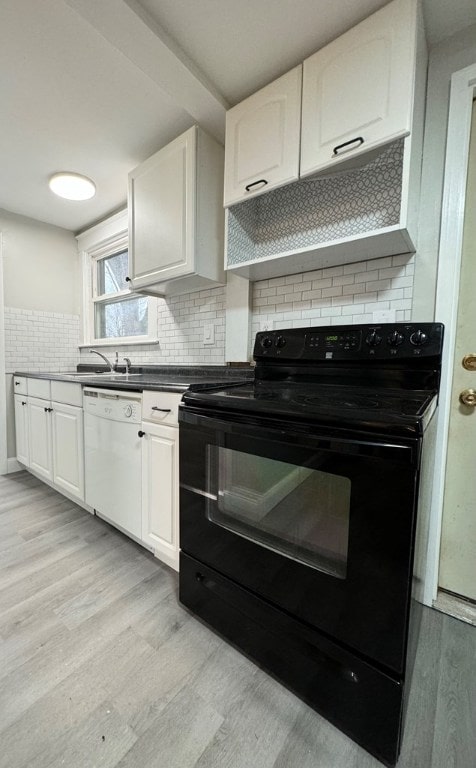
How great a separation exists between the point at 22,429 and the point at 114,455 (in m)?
1.49

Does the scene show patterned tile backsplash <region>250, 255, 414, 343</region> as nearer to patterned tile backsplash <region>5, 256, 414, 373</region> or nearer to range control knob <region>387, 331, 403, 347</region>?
patterned tile backsplash <region>5, 256, 414, 373</region>

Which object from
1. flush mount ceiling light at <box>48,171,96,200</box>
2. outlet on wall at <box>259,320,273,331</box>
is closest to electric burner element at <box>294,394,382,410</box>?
outlet on wall at <box>259,320,273,331</box>

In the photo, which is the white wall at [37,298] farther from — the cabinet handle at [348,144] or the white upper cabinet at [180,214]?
the cabinet handle at [348,144]

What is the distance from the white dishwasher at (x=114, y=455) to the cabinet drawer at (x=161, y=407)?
6 cm

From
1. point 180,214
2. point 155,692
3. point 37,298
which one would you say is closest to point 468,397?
point 155,692

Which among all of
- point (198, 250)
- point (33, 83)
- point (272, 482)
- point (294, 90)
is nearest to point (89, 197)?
point (33, 83)

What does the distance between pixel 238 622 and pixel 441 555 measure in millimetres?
966

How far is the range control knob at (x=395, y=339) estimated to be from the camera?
47.0 inches

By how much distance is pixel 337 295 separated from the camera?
153 centimetres

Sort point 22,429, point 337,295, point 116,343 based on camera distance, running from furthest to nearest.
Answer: point 116,343
point 22,429
point 337,295

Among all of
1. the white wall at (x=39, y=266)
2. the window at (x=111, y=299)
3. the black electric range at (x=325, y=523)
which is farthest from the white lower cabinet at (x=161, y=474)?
the white wall at (x=39, y=266)

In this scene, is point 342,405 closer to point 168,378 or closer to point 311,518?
point 311,518

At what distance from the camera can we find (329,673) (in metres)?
0.84

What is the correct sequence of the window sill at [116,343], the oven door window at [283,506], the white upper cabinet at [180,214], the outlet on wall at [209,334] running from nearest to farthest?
1. the oven door window at [283,506]
2. the white upper cabinet at [180,214]
3. the outlet on wall at [209,334]
4. the window sill at [116,343]
